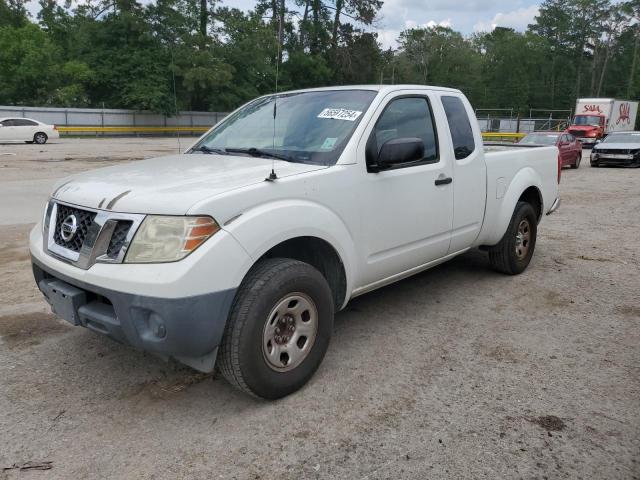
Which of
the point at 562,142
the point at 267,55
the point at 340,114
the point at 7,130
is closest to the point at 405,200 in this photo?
the point at 340,114

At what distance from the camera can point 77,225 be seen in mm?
2945

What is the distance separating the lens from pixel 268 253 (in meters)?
3.19

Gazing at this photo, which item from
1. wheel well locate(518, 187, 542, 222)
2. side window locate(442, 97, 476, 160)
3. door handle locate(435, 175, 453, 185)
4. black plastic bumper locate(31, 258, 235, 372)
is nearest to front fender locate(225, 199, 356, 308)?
black plastic bumper locate(31, 258, 235, 372)

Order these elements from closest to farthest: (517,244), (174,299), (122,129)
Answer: (174,299) → (517,244) → (122,129)

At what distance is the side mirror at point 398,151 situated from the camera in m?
3.48

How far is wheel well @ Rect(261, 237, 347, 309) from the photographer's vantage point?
10.8 feet

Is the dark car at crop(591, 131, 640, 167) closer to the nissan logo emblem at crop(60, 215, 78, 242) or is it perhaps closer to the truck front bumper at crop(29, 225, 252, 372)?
the truck front bumper at crop(29, 225, 252, 372)

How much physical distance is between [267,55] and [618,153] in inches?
1455

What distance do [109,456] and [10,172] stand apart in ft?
47.5

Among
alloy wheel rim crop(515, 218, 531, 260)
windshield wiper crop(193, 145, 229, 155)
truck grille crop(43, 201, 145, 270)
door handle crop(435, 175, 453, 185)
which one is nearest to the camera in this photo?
truck grille crop(43, 201, 145, 270)

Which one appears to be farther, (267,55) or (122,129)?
(267,55)

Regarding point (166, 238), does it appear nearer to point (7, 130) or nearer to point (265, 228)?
point (265, 228)

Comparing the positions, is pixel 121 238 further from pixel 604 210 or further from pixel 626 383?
pixel 604 210

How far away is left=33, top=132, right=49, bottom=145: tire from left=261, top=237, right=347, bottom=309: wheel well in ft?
96.6
